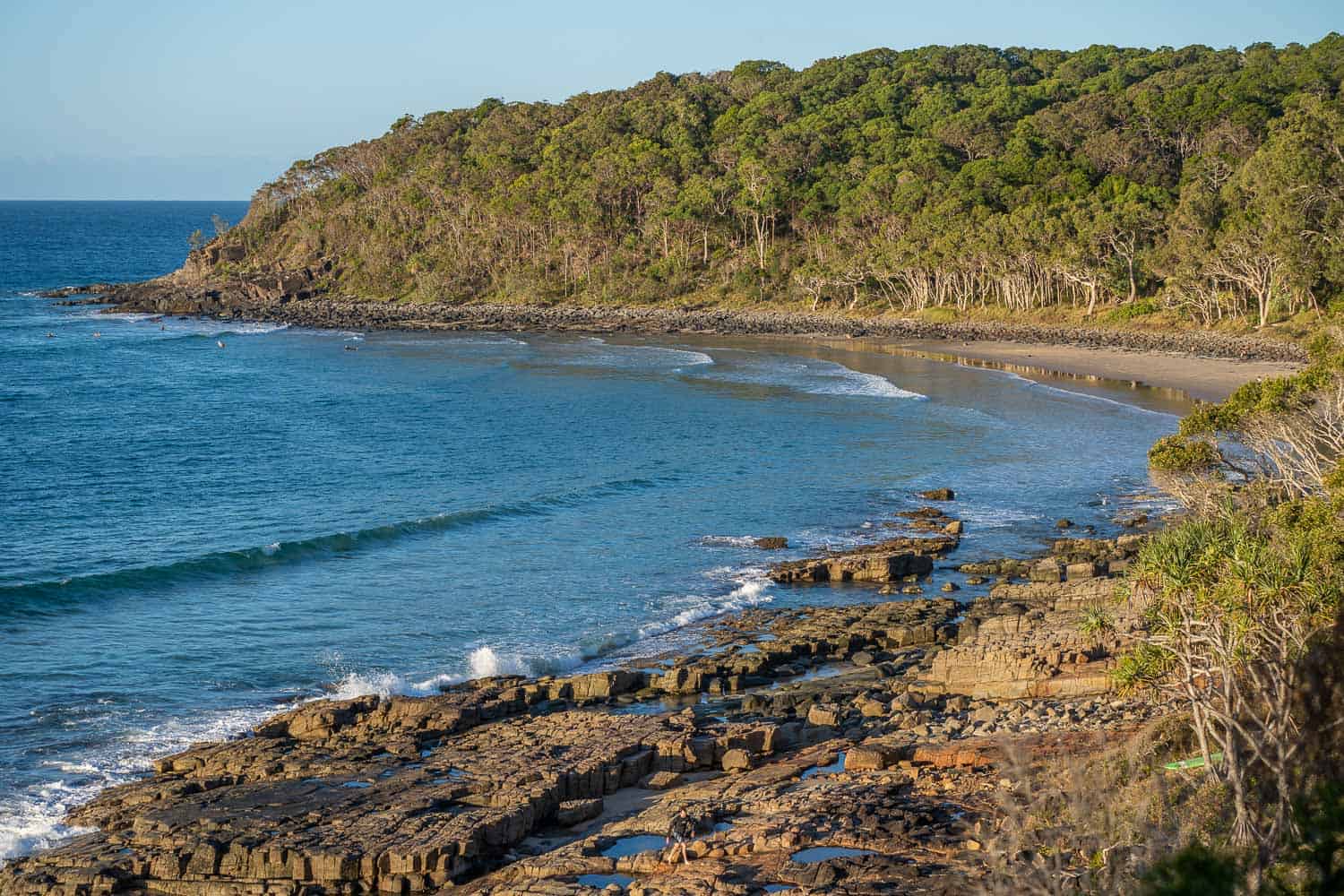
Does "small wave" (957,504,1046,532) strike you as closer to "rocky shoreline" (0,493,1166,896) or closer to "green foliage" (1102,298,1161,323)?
"rocky shoreline" (0,493,1166,896)

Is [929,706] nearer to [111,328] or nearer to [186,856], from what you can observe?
[186,856]

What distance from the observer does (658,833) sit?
16.3 metres

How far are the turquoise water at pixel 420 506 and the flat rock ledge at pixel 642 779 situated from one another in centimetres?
232

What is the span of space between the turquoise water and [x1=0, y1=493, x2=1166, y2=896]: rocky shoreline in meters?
2.33

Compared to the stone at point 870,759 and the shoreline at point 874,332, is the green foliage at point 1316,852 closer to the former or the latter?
Result: the stone at point 870,759

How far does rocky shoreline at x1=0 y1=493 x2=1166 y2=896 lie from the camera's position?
15359 millimetres

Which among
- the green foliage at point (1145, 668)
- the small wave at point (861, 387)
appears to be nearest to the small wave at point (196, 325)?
the small wave at point (861, 387)

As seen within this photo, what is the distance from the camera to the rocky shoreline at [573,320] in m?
72.5

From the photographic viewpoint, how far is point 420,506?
40875 mm

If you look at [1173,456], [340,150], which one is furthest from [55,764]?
[340,150]

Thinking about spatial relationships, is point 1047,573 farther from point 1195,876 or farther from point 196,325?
point 196,325

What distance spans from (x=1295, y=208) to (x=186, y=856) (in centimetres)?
6463

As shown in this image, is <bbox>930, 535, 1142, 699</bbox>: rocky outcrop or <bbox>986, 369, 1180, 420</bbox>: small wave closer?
<bbox>930, 535, 1142, 699</bbox>: rocky outcrop

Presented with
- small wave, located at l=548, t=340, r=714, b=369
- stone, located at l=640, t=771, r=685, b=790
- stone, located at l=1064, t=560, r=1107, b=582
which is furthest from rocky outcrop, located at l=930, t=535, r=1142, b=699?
small wave, located at l=548, t=340, r=714, b=369
